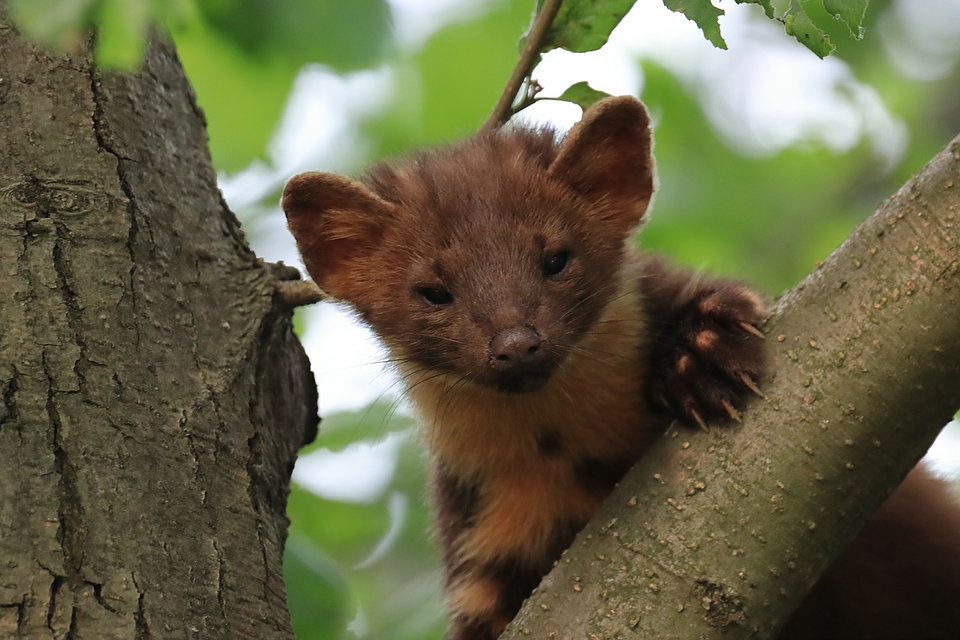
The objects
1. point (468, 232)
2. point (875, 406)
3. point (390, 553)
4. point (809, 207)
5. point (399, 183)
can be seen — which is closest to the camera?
point (875, 406)

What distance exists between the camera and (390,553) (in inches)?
303

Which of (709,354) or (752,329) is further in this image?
(709,354)

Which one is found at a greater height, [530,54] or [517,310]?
[530,54]

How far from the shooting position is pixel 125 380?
3160mm

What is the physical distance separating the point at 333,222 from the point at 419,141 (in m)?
2.21

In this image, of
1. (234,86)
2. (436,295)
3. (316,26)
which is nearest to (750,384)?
(436,295)

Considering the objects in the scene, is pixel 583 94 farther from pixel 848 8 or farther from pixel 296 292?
pixel 848 8

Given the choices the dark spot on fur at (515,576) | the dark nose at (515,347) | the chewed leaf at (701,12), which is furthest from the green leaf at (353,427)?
the chewed leaf at (701,12)

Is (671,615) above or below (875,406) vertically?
below

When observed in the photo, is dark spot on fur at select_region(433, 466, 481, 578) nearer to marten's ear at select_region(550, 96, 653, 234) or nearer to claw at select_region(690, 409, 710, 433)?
marten's ear at select_region(550, 96, 653, 234)

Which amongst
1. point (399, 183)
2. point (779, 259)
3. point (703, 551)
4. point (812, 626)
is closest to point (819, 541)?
point (703, 551)

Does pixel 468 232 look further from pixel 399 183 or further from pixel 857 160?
pixel 857 160

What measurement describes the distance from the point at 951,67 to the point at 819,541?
7372 mm

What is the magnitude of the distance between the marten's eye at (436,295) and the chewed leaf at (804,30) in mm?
1695
